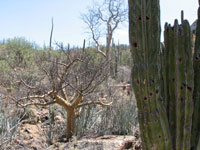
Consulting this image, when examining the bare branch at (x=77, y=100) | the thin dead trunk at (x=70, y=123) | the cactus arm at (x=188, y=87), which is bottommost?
the thin dead trunk at (x=70, y=123)

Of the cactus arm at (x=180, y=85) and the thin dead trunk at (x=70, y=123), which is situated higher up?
the cactus arm at (x=180, y=85)

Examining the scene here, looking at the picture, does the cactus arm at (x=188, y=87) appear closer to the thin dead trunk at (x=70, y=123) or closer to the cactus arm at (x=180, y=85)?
the cactus arm at (x=180, y=85)

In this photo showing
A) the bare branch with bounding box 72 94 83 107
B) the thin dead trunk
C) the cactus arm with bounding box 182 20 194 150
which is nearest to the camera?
the cactus arm with bounding box 182 20 194 150

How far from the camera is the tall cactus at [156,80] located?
129 inches

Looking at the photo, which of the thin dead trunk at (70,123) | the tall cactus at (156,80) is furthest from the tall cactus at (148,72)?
the thin dead trunk at (70,123)

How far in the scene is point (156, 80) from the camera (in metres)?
3.31

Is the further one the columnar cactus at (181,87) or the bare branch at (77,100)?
the bare branch at (77,100)

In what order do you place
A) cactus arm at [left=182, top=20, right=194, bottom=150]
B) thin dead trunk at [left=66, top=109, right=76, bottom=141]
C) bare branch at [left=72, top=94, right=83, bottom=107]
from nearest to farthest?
cactus arm at [left=182, top=20, right=194, bottom=150] → bare branch at [left=72, top=94, right=83, bottom=107] → thin dead trunk at [left=66, top=109, right=76, bottom=141]

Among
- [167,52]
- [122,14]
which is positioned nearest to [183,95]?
[167,52]

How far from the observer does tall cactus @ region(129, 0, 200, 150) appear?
329 centimetres

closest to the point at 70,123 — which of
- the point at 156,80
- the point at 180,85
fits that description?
the point at 156,80

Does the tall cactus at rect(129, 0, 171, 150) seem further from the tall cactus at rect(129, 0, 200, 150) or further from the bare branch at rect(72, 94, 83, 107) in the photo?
the bare branch at rect(72, 94, 83, 107)

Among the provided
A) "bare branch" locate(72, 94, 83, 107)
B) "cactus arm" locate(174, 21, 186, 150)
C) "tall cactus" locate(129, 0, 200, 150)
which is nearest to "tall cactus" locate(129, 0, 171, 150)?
"tall cactus" locate(129, 0, 200, 150)

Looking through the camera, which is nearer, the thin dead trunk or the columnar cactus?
the columnar cactus
